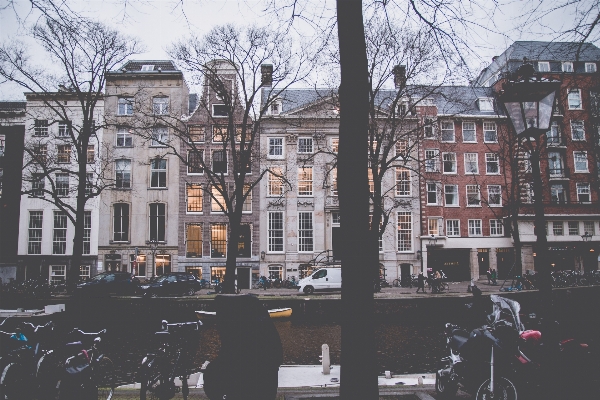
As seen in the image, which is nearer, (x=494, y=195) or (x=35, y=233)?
(x=35, y=233)

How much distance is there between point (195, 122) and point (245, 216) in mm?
9337

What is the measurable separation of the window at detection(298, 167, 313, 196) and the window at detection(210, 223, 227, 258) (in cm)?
750

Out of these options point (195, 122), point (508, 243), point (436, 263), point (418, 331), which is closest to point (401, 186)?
point (436, 263)

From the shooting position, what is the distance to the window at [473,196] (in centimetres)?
3878

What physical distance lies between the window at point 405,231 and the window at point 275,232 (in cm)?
1048

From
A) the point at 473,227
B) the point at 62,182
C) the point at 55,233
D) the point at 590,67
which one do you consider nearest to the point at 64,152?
the point at 62,182

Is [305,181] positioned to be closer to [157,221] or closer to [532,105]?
[157,221]

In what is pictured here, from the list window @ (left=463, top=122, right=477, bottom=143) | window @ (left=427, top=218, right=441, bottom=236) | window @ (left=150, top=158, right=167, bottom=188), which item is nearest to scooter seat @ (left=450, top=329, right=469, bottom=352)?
window @ (left=427, top=218, right=441, bottom=236)

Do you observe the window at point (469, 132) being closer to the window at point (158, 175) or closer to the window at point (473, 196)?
the window at point (473, 196)

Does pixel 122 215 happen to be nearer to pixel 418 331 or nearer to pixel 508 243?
pixel 418 331

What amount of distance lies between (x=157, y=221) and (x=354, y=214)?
33619mm

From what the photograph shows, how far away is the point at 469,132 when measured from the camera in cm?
3975

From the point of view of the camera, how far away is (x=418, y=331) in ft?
55.9

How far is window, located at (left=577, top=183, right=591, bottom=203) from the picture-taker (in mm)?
39969
